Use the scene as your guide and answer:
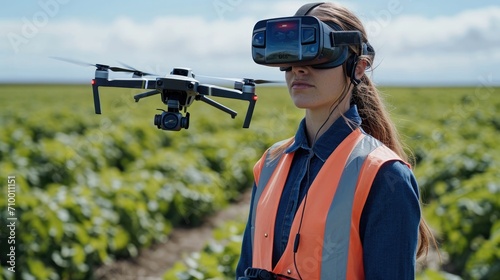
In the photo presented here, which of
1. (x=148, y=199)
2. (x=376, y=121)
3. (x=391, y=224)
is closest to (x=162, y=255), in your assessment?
(x=148, y=199)

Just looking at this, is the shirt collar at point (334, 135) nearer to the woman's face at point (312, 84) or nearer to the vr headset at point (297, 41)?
the woman's face at point (312, 84)

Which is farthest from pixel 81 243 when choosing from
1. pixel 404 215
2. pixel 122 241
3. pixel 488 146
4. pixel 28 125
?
pixel 28 125

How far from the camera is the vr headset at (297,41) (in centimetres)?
174

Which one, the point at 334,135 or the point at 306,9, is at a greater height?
the point at 306,9

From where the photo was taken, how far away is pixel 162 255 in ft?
22.9

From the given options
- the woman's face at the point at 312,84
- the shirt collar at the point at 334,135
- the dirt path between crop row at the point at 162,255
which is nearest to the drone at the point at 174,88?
the woman's face at the point at 312,84

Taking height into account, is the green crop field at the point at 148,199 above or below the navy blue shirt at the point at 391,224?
below

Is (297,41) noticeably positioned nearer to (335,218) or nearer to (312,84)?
(312,84)

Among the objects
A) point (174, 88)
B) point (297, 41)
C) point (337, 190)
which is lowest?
point (337, 190)

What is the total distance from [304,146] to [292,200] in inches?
7.6

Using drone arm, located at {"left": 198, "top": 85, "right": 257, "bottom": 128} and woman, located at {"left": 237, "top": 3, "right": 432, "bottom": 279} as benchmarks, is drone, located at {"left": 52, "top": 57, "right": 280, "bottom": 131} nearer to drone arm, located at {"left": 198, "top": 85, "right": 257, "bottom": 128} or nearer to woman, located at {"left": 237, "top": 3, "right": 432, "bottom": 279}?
drone arm, located at {"left": 198, "top": 85, "right": 257, "bottom": 128}

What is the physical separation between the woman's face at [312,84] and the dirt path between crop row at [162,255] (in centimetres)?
364

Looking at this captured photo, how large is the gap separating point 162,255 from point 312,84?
5389mm

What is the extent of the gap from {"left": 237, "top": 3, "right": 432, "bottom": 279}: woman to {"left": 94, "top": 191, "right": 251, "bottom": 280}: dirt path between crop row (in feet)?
11.3
